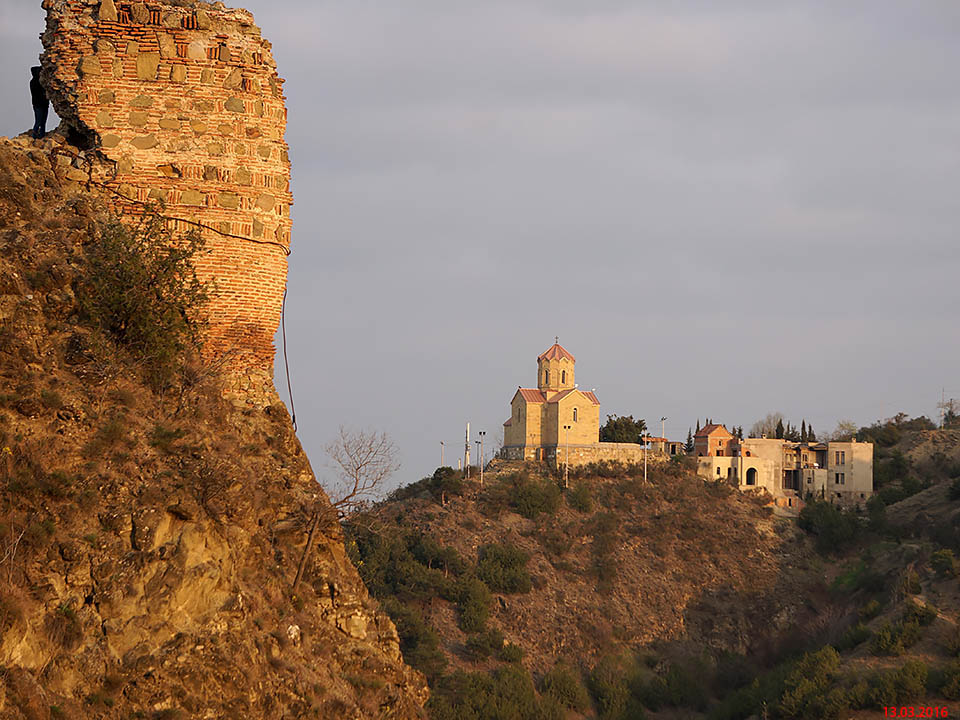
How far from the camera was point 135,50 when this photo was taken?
11.6 metres

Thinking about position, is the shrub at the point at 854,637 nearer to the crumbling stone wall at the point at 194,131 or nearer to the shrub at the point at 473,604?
the shrub at the point at 473,604

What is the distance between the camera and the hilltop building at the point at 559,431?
75.4 m

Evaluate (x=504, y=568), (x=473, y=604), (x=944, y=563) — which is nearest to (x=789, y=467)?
(x=944, y=563)

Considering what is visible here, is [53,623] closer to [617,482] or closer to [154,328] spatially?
[154,328]

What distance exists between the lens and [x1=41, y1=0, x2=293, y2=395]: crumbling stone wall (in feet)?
37.6

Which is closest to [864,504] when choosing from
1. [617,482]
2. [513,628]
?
[617,482]

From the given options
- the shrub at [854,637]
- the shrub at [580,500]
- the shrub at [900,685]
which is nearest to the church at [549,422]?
the shrub at [580,500]

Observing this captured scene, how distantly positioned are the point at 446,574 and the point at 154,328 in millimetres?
51643

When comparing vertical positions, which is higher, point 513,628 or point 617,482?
point 617,482

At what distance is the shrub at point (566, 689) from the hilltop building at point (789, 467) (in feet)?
88.3

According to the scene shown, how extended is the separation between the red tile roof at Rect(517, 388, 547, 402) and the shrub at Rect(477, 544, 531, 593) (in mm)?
15263

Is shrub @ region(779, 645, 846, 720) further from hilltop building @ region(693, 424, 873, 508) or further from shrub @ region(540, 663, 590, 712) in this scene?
hilltop building @ region(693, 424, 873, 508)

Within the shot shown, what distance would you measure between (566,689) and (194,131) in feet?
142

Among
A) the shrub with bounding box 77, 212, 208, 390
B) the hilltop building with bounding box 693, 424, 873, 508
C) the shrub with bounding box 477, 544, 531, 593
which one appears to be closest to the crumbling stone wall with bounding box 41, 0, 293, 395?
the shrub with bounding box 77, 212, 208, 390
